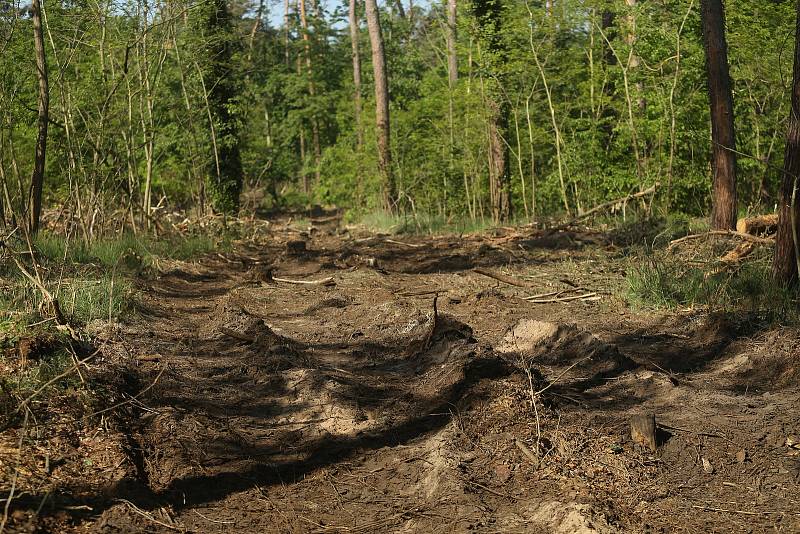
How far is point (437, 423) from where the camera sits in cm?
552

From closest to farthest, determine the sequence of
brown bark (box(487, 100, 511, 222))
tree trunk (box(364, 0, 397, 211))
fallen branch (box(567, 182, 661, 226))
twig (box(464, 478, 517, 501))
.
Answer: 1. twig (box(464, 478, 517, 501))
2. fallen branch (box(567, 182, 661, 226))
3. brown bark (box(487, 100, 511, 222))
4. tree trunk (box(364, 0, 397, 211))

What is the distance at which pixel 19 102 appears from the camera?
13.3 m

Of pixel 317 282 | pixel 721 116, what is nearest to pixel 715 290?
pixel 721 116

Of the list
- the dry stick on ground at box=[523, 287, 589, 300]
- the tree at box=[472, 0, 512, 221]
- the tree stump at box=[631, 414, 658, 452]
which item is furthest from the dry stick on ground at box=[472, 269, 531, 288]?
the tree at box=[472, 0, 512, 221]

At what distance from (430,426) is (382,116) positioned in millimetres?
17217

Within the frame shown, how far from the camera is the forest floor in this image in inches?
171

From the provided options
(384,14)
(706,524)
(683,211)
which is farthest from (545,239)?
(384,14)

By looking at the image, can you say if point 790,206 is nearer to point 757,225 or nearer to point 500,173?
point 757,225

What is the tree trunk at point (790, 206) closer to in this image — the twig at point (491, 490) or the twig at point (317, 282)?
the twig at point (491, 490)

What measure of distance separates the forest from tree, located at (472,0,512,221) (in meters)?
0.07

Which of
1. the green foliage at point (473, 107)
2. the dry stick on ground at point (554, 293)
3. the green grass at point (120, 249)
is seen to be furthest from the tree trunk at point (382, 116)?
the dry stick on ground at point (554, 293)

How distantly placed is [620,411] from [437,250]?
853 centimetres

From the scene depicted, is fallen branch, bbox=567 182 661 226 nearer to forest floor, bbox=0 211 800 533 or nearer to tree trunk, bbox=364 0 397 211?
forest floor, bbox=0 211 800 533

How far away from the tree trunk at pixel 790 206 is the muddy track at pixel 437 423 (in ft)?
2.92
